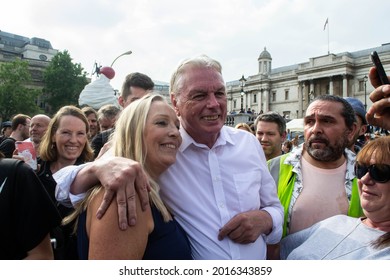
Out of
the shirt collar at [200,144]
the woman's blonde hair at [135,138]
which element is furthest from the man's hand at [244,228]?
the shirt collar at [200,144]

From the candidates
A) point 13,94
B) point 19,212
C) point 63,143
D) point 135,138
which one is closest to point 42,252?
point 19,212

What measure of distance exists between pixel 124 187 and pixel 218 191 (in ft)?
2.57

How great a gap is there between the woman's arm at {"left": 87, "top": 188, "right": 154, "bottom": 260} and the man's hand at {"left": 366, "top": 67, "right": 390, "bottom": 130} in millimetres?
1108

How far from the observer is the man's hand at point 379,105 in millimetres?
1352

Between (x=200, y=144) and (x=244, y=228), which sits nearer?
(x=244, y=228)

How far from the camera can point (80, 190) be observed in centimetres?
176

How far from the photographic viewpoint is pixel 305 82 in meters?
52.9

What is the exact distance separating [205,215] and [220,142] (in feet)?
1.75

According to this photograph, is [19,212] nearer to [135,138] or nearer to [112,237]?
[112,237]

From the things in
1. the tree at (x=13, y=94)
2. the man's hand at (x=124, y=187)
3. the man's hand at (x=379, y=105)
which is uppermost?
the tree at (x=13, y=94)

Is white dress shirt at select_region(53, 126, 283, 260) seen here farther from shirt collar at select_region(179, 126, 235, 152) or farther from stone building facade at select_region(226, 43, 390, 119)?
stone building facade at select_region(226, 43, 390, 119)

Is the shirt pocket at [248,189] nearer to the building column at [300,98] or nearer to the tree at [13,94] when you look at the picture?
the tree at [13,94]

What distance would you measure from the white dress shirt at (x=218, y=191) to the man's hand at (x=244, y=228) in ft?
0.14

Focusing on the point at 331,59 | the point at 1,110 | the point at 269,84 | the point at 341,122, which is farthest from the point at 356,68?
the point at 341,122
